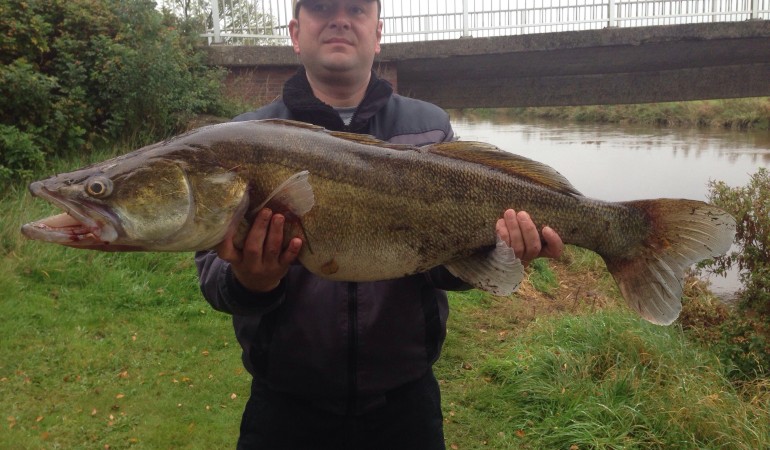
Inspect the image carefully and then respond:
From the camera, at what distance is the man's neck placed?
2.93m

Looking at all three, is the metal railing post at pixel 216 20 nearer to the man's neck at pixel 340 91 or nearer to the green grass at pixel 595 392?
the green grass at pixel 595 392

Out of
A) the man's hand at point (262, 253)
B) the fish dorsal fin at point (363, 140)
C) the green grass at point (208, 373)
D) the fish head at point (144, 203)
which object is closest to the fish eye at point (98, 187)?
the fish head at point (144, 203)

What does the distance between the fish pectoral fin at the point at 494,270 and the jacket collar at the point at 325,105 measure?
32.0 inches

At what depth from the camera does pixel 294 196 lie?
224 cm

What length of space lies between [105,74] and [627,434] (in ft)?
29.0

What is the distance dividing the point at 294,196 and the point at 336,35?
0.95m

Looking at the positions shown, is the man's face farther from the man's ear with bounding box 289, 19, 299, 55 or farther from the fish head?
the fish head

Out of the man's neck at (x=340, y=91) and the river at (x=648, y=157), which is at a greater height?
the man's neck at (x=340, y=91)

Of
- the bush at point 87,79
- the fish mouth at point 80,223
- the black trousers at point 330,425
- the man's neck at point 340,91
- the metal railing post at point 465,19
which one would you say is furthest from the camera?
the metal railing post at point 465,19

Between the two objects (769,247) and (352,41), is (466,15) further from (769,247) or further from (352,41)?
(352,41)

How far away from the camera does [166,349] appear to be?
6.03 m

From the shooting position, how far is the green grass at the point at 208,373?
4.70 metres

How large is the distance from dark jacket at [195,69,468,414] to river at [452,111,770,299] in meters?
8.31

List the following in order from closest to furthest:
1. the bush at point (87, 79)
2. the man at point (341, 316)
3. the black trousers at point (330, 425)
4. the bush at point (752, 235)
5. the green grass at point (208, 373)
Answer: the man at point (341, 316)
the black trousers at point (330, 425)
the green grass at point (208, 373)
the bush at point (752, 235)
the bush at point (87, 79)
